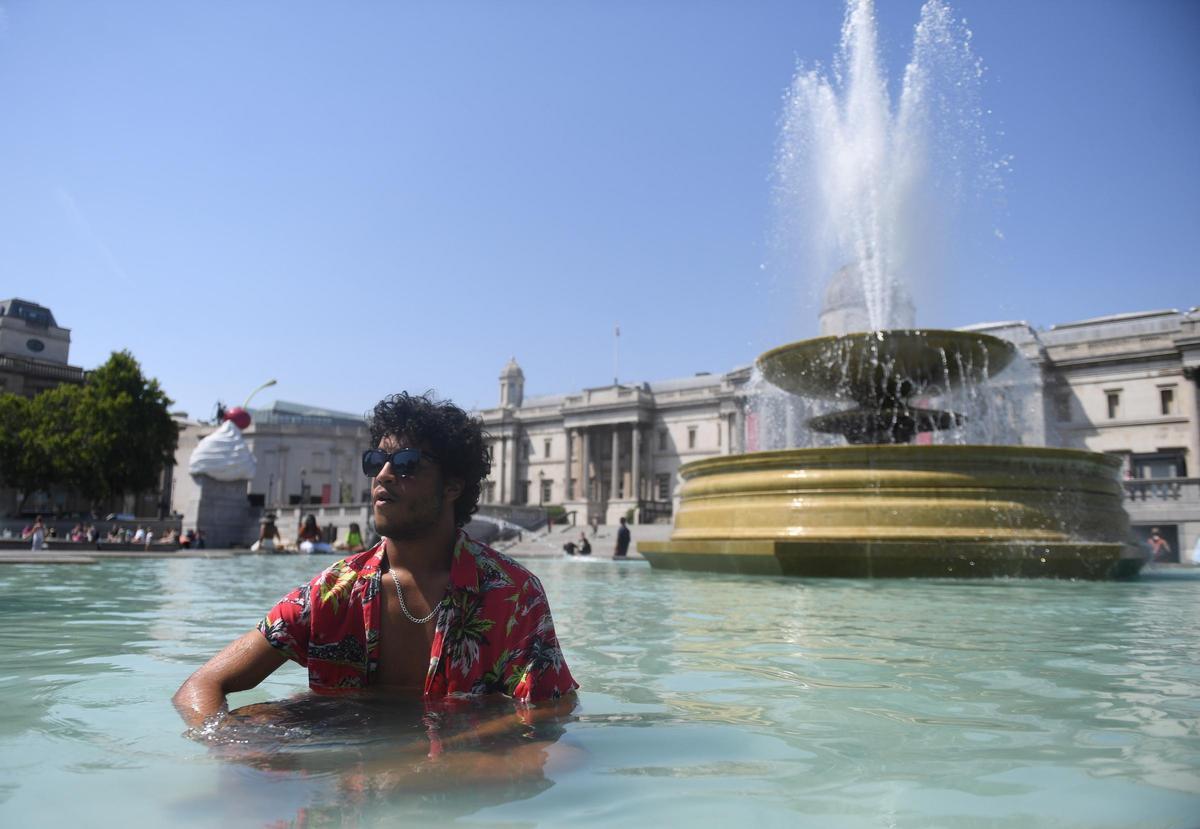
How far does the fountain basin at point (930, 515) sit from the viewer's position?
→ 33.9 feet

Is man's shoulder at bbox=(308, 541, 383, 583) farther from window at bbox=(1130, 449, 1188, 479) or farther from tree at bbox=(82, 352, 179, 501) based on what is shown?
window at bbox=(1130, 449, 1188, 479)

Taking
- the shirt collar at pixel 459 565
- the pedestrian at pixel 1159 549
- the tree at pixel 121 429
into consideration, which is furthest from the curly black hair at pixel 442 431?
the tree at pixel 121 429

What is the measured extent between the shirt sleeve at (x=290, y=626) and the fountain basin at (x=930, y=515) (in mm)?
8405

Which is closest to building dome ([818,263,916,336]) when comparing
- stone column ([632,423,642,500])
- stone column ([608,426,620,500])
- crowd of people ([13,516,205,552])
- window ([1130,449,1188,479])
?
window ([1130,449,1188,479])

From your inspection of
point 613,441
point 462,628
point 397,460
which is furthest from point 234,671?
point 613,441

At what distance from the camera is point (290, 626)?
2.87 meters

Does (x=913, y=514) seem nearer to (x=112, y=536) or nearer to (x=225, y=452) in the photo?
(x=225, y=452)

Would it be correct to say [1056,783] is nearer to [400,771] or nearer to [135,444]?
[400,771]

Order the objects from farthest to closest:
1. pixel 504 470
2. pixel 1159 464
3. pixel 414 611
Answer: pixel 504 470 → pixel 1159 464 → pixel 414 611

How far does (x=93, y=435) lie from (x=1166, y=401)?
52.5 meters

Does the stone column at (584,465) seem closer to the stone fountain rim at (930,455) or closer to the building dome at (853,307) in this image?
the building dome at (853,307)

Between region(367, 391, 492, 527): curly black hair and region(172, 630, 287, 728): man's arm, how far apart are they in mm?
724

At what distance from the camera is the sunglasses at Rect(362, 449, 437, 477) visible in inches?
115

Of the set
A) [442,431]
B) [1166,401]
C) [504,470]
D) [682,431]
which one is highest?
[682,431]
